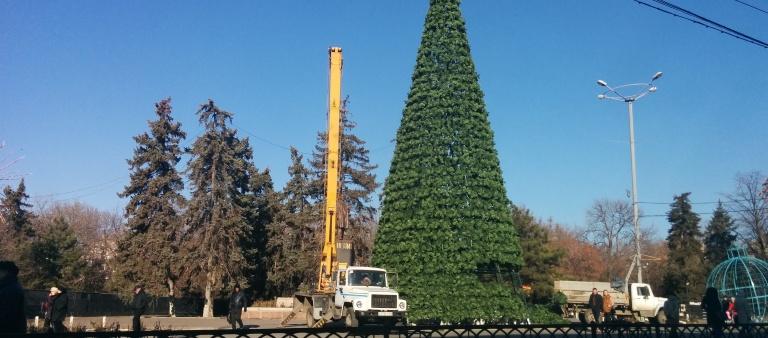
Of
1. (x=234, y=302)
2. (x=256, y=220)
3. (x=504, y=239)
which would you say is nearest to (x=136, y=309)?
(x=234, y=302)

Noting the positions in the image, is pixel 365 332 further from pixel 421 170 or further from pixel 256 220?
pixel 256 220

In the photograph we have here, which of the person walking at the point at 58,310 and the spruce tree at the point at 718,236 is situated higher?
the spruce tree at the point at 718,236

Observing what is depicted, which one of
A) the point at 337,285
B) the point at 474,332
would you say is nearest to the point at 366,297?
the point at 337,285

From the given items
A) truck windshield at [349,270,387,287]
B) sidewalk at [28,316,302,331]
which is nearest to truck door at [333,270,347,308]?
truck windshield at [349,270,387,287]

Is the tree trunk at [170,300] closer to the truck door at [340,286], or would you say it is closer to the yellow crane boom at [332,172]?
the yellow crane boom at [332,172]

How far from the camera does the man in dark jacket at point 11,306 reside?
7301mm

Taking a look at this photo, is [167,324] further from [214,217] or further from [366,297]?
[366,297]

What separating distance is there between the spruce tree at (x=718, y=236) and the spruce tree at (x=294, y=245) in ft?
108

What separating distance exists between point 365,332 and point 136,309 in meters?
15.9

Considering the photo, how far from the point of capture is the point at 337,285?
25672 mm

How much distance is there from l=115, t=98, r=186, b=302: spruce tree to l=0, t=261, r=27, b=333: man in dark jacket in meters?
37.3

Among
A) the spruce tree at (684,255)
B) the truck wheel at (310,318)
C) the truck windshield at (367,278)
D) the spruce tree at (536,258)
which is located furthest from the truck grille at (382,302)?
the spruce tree at (684,255)

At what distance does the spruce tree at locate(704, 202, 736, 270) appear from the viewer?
55.8 metres

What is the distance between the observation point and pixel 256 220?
48844 mm
